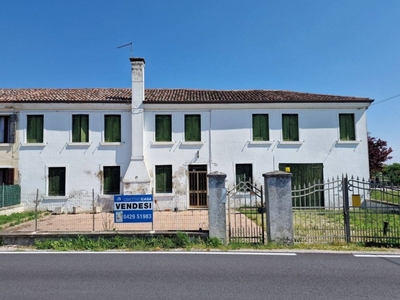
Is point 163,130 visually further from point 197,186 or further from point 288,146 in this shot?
point 288,146

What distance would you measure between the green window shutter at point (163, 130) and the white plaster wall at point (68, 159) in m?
1.75

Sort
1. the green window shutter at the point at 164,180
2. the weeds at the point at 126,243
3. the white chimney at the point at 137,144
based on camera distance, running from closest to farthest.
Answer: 1. the weeds at the point at 126,243
2. the white chimney at the point at 137,144
3. the green window shutter at the point at 164,180

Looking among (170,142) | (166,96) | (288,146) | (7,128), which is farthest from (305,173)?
(7,128)

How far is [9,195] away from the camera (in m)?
15.1

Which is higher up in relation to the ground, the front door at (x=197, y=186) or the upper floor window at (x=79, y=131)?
the upper floor window at (x=79, y=131)

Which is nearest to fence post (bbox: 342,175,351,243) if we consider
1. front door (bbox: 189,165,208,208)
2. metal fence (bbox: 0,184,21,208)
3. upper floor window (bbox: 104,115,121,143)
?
front door (bbox: 189,165,208,208)

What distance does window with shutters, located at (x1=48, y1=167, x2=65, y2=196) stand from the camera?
16453 mm

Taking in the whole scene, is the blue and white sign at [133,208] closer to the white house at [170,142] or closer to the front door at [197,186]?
the white house at [170,142]

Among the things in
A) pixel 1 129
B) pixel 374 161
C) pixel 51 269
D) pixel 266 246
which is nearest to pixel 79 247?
pixel 51 269

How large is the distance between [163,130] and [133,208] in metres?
8.89

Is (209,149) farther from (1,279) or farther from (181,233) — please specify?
(1,279)

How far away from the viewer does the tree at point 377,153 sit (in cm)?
2378

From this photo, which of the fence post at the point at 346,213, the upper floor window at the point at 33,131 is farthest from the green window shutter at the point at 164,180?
the fence post at the point at 346,213

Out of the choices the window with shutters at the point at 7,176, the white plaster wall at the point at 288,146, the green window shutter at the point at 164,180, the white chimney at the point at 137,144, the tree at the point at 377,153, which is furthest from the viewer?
the tree at the point at 377,153
